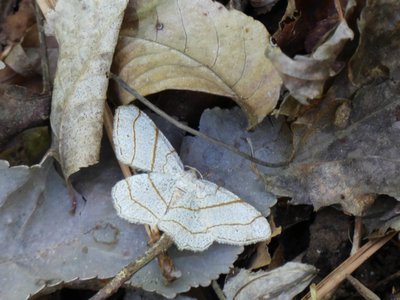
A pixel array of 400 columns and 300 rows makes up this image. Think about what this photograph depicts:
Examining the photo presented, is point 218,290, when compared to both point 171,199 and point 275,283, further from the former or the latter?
point 171,199

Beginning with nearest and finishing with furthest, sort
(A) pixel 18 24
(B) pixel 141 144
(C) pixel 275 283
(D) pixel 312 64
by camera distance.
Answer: (D) pixel 312 64
(C) pixel 275 283
(B) pixel 141 144
(A) pixel 18 24

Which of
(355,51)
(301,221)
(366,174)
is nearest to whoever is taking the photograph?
(355,51)

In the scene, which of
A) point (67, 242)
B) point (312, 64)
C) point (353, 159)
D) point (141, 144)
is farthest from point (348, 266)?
point (67, 242)

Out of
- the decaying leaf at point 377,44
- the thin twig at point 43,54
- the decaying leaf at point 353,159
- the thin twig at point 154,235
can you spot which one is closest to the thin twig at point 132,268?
the thin twig at point 154,235

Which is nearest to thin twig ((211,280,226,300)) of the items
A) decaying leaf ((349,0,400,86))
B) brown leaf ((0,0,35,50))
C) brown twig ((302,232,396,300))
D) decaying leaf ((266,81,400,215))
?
brown twig ((302,232,396,300))

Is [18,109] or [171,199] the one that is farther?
[18,109]

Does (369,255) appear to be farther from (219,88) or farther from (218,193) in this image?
(219,88)

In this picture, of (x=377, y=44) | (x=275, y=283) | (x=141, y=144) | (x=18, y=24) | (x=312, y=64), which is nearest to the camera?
(x=312, y=64)

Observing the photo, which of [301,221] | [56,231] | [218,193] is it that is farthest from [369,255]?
[56,231]
